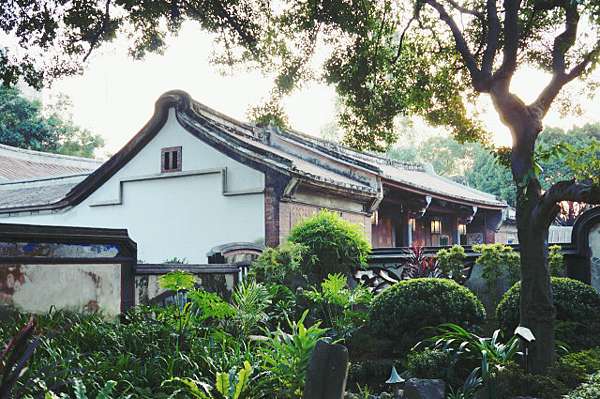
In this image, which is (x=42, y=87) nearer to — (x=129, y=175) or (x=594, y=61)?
(x=129, y=175)

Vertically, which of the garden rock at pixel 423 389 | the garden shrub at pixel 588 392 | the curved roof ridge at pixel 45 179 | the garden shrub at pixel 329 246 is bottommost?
the garden shrub at pixel 588 392

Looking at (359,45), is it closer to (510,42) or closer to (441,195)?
(510,42)

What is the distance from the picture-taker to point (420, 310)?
7949mm

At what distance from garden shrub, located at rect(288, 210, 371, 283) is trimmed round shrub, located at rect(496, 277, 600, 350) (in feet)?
11.4

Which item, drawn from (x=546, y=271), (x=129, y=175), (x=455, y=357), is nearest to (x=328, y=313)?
(x=455, y=357)

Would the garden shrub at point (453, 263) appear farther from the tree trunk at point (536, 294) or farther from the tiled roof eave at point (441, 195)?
the tiled roof eave at point (441, 195)

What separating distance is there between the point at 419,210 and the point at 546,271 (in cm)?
1256

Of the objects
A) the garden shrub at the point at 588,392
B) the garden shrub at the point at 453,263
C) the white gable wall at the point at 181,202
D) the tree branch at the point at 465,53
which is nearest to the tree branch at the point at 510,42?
the tree branch at the point at 465,53

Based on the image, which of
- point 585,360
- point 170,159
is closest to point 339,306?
point 585,360

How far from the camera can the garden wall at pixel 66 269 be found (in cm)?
719

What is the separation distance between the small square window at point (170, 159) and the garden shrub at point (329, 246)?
15.3ft

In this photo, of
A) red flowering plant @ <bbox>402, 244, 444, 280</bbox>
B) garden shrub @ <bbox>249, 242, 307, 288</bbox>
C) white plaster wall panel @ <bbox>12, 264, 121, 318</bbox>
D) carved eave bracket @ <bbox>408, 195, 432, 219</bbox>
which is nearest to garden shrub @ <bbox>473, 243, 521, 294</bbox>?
red flowering plant @ <bbox>402, 244, 444, 280</bbox>

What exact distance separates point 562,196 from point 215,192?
9319mm

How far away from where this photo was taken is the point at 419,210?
19.1 m
